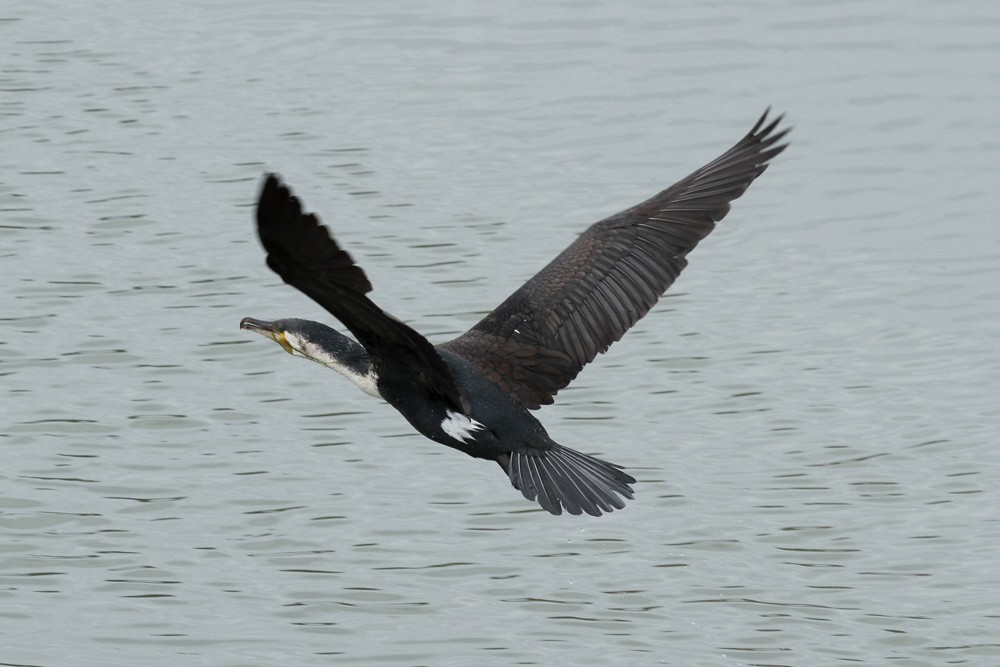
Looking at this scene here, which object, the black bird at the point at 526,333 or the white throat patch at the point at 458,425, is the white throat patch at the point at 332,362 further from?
the white throat patch at the point at 458,425

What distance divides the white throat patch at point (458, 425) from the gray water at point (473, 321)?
3.40 ft

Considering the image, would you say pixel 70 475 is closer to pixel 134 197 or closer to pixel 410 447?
pixel 410 447

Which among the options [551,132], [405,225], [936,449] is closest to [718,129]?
[551,132]

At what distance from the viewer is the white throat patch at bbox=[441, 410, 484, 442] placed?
710 cm

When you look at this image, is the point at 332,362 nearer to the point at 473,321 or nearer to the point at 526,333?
the point at 526,333

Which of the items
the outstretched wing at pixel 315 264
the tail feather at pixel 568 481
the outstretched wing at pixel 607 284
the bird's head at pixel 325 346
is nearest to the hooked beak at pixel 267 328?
the bird's head at pixel 325 346

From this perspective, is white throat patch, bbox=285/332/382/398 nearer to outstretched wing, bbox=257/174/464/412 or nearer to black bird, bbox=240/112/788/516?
black bird, bbox=240/112/788/516

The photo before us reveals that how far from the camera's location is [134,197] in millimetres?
12656

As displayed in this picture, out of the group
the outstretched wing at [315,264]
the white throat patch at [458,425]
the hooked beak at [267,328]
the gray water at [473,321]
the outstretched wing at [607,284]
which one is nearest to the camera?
the outstretched wing at [315,264]

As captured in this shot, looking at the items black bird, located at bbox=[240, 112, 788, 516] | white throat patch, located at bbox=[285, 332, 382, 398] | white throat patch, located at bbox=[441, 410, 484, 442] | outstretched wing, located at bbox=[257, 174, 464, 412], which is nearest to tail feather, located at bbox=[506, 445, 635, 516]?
black bird, located at bbox=[240, 112, 788, 516]

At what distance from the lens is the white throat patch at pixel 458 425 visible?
7102 mm

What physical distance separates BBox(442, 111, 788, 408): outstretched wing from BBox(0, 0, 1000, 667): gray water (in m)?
1.08

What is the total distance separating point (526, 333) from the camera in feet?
25.4

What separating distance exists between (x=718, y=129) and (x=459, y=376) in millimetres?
6692
